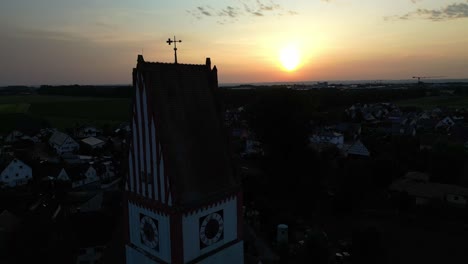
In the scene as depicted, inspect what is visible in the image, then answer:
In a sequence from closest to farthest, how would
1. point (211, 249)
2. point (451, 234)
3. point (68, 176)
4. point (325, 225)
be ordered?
point (211, 249) < point (451, 234) < point (325, 225) < point (68, 176)

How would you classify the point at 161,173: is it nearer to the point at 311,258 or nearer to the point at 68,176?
the point at 311,258

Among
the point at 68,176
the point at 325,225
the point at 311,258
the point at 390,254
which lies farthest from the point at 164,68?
the point at 68,176

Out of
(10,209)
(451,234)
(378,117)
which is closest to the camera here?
(451,234)

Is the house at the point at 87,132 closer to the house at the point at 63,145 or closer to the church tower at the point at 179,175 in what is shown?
the house at the point at 63,145

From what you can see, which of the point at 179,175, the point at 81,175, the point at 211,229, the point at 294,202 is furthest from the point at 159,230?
the point at 81,175

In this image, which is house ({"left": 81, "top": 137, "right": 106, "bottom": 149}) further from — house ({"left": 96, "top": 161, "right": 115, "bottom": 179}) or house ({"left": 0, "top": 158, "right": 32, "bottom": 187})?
house ({"left": 0, "top": 158, "right": 32, "bottom": 187})

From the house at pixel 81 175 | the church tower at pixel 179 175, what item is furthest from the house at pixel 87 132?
the church tower at pixel 179 175

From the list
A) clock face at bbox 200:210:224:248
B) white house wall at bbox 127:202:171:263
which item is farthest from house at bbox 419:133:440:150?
white house wall at bbox 127:202:171:263

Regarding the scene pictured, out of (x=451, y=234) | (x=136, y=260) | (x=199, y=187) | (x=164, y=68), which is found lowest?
(x=451, y=234)
